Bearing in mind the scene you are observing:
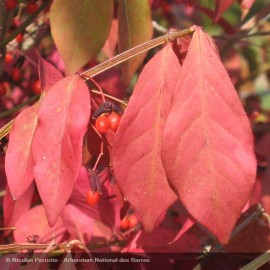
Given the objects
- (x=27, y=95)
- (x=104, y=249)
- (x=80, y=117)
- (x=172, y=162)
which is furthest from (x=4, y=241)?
(x=172, y=162)

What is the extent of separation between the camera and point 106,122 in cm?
108

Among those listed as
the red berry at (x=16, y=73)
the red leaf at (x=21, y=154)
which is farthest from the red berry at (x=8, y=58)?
the red leaf at (x=21, y=154)

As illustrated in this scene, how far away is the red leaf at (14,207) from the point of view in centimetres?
155

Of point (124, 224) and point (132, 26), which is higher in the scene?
point (132, 26)

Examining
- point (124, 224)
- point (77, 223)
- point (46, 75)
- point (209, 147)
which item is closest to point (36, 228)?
point (77, 223)

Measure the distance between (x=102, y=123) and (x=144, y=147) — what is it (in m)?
0.13

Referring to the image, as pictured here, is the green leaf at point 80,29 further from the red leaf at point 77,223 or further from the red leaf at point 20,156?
the red leaf at point 77,223

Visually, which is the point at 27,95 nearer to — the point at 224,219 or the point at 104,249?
the point at 104,249

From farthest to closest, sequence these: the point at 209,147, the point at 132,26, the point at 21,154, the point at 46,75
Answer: the point at 132,26
the point at 46,75
the point at 21,154
the point at 209,147

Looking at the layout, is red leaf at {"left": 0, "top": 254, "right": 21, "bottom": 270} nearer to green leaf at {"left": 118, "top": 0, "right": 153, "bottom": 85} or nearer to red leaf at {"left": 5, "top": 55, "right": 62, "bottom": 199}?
red leaf at {"left": 5, "top": 55, "right": 62, "bottom": 199}

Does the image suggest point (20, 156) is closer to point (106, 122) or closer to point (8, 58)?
point (106, 122)

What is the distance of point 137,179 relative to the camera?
985mm

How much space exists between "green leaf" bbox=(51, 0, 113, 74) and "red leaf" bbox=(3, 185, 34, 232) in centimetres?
47

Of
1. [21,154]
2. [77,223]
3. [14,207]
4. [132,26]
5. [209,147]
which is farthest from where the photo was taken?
[14,207]
